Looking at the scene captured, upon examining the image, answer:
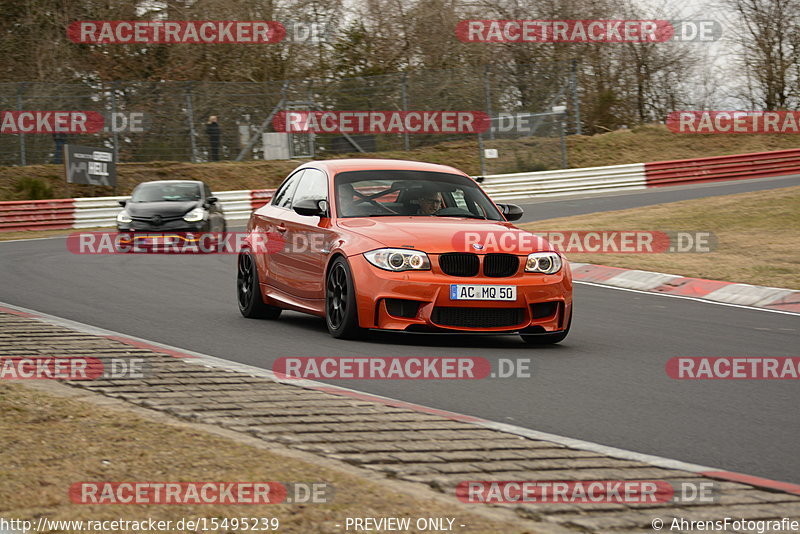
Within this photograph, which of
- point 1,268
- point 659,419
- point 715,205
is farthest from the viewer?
point 715,205

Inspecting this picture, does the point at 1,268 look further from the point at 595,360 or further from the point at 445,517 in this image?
the point at 445,517

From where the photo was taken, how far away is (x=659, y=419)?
6.84 m

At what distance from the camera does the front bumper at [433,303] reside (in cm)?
941

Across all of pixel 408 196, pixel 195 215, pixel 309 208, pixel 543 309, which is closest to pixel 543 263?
pixel 543 309

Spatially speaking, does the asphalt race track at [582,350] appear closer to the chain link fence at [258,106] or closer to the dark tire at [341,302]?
the dark tire at [341,302]

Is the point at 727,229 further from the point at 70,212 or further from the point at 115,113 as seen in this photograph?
the point at 115,113

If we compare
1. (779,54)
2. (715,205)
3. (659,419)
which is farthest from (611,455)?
(779,54)

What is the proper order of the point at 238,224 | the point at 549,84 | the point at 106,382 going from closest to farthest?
1. the point at 106,382
2. the point at 238,224
3. the point at 549,84

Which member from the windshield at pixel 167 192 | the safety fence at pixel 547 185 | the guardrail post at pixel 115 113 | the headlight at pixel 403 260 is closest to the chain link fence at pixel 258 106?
the guardrail post at pixel 115 113

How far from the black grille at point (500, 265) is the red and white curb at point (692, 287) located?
196 inches

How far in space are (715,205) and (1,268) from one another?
1578 cm

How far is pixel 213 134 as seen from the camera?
115 ft

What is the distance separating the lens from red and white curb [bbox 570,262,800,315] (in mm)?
13898

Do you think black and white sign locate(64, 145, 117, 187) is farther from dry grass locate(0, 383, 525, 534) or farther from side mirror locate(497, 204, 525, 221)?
dry grass locate(0, 383, 525, 534)
